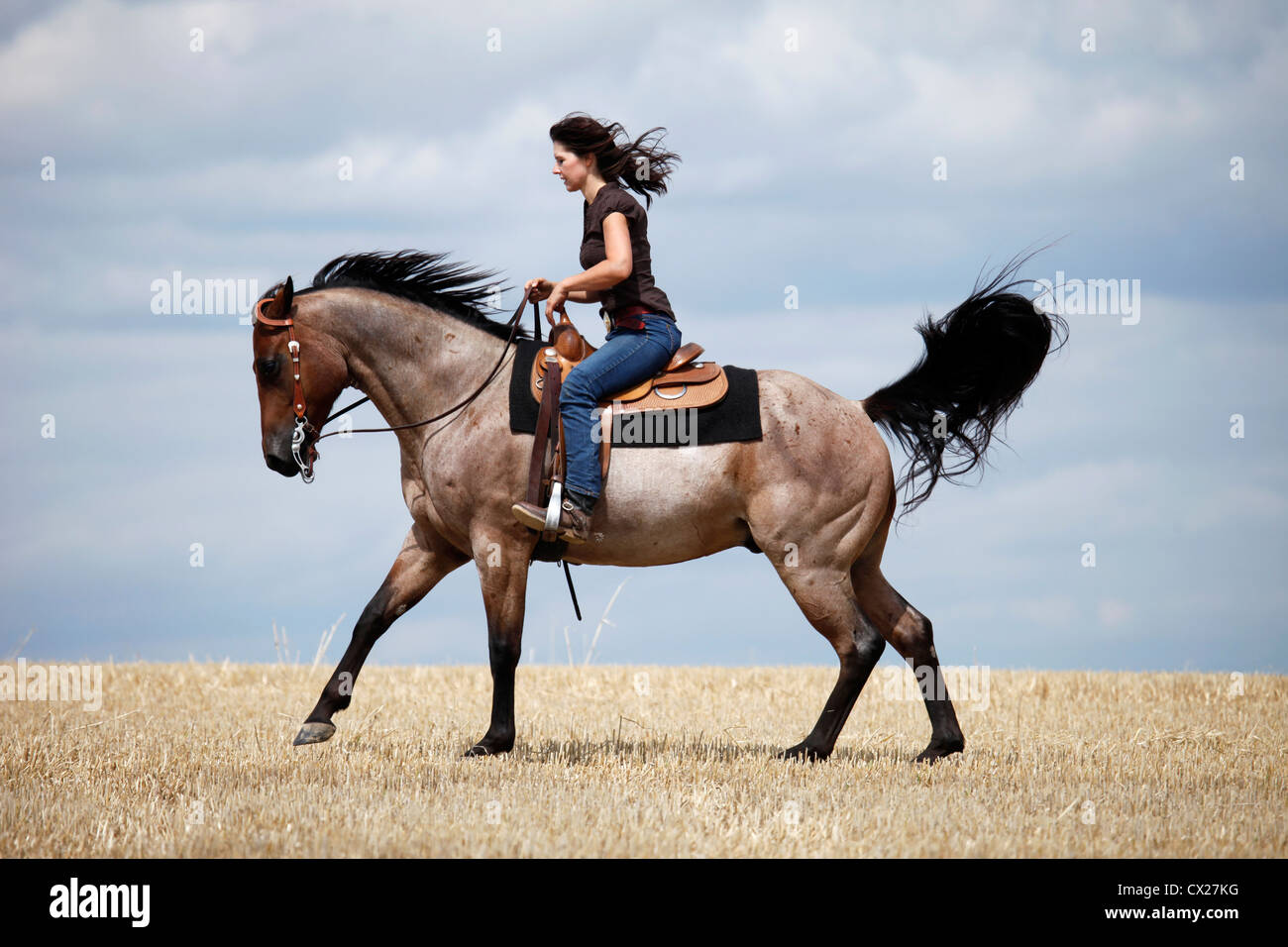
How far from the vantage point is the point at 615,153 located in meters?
7.67

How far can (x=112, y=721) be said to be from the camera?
943cm

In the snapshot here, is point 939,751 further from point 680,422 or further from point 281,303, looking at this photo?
point 281,303

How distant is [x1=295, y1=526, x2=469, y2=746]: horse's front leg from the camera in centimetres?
779

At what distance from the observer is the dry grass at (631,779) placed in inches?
206

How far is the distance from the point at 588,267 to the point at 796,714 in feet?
16.1

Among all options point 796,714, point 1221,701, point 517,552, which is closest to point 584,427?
point 517,552

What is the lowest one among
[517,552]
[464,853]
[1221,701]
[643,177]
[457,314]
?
[1221,701]

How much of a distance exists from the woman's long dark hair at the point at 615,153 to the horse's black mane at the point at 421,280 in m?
1.04

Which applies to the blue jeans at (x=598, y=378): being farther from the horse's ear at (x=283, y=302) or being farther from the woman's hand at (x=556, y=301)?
the horse's ear at (x=283, y=302)

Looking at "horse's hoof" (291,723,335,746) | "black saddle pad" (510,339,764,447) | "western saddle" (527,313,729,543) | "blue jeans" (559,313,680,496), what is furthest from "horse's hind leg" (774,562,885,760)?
"horse's hoof" (291,723,335,746)

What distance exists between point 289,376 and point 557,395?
169 cm

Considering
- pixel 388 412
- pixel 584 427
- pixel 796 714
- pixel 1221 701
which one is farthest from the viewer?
pixel 1221 701

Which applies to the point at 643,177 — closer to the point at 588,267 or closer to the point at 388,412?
the point at 588,267

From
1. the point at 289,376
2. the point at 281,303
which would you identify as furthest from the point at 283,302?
the point at 289,376
